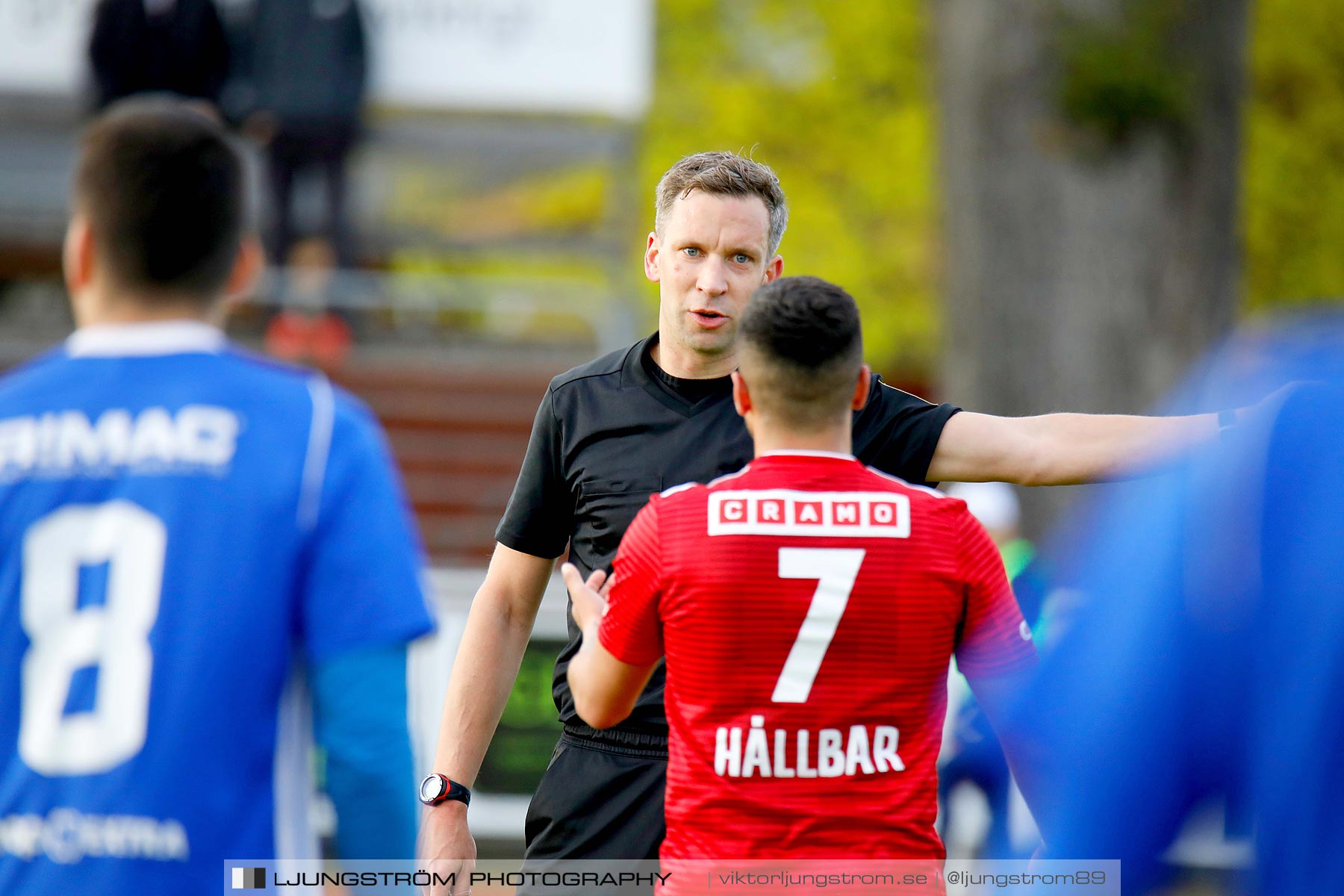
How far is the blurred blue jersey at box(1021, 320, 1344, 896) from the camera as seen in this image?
1.33m

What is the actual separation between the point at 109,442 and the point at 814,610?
126cm

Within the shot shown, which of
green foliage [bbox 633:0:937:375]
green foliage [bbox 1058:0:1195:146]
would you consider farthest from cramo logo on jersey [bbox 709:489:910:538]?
green foliage [bbox 633:0:937:375]

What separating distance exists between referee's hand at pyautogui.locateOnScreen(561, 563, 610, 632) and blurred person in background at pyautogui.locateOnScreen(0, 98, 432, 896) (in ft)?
1.33

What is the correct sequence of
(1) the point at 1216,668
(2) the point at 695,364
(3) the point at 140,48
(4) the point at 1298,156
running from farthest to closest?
(4) the point at 1298,156 < (3) the point at 140,48 < (2) the point at 695,364 < (1) the point at 1216,668

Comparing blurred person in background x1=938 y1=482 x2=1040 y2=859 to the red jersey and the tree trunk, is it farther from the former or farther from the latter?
the tree trunk

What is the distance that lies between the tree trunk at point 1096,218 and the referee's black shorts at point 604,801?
7.14m

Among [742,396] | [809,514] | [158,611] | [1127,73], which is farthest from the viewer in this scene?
[1127,73]

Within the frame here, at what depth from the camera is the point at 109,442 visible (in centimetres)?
251

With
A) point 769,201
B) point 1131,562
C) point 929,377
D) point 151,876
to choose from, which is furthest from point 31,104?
point 929,377

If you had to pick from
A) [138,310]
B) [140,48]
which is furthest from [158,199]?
[140,48]

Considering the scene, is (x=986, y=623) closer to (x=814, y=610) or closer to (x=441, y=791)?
(x=814, y=610)

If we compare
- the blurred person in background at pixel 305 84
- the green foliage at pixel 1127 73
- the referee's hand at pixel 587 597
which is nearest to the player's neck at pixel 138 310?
the referee's hand at pixel 587 597

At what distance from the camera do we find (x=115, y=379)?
2.56 m

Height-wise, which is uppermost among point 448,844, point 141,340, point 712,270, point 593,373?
point 712,270
